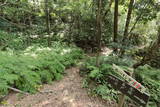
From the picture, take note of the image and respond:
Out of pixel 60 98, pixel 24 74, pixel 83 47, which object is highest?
pixel 24 74

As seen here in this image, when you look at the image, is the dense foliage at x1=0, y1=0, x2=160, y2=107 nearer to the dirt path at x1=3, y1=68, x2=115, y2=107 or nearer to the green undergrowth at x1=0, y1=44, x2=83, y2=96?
the green undergrowth at x1=0, y1=44, x2=83, y2=96

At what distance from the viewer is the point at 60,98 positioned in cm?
369

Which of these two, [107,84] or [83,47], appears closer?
[107,84]

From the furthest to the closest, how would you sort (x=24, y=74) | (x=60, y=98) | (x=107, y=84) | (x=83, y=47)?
(x=83, y=47) → (x=107, y=84) → (x=60, y=98) → (x=24, y=74)

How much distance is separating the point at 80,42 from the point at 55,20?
3.93m

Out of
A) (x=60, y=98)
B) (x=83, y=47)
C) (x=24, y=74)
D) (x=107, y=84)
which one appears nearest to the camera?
(x=24, y=74)

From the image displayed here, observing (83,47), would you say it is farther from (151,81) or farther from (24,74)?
(24,74)

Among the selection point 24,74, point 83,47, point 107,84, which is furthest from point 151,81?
point 83,47

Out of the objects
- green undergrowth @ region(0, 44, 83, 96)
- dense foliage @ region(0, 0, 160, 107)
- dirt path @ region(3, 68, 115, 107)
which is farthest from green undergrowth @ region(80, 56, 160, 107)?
green undergrowth @ region(0, 44, 83, 96)

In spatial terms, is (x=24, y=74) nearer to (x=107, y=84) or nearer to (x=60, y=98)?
(x=60, y=98)

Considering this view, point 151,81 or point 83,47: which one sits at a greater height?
point 83,47

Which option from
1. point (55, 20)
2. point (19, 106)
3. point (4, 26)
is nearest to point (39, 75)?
point (19, 106)

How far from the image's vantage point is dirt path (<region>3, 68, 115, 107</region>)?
129 inches

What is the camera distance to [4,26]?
9.12 m
